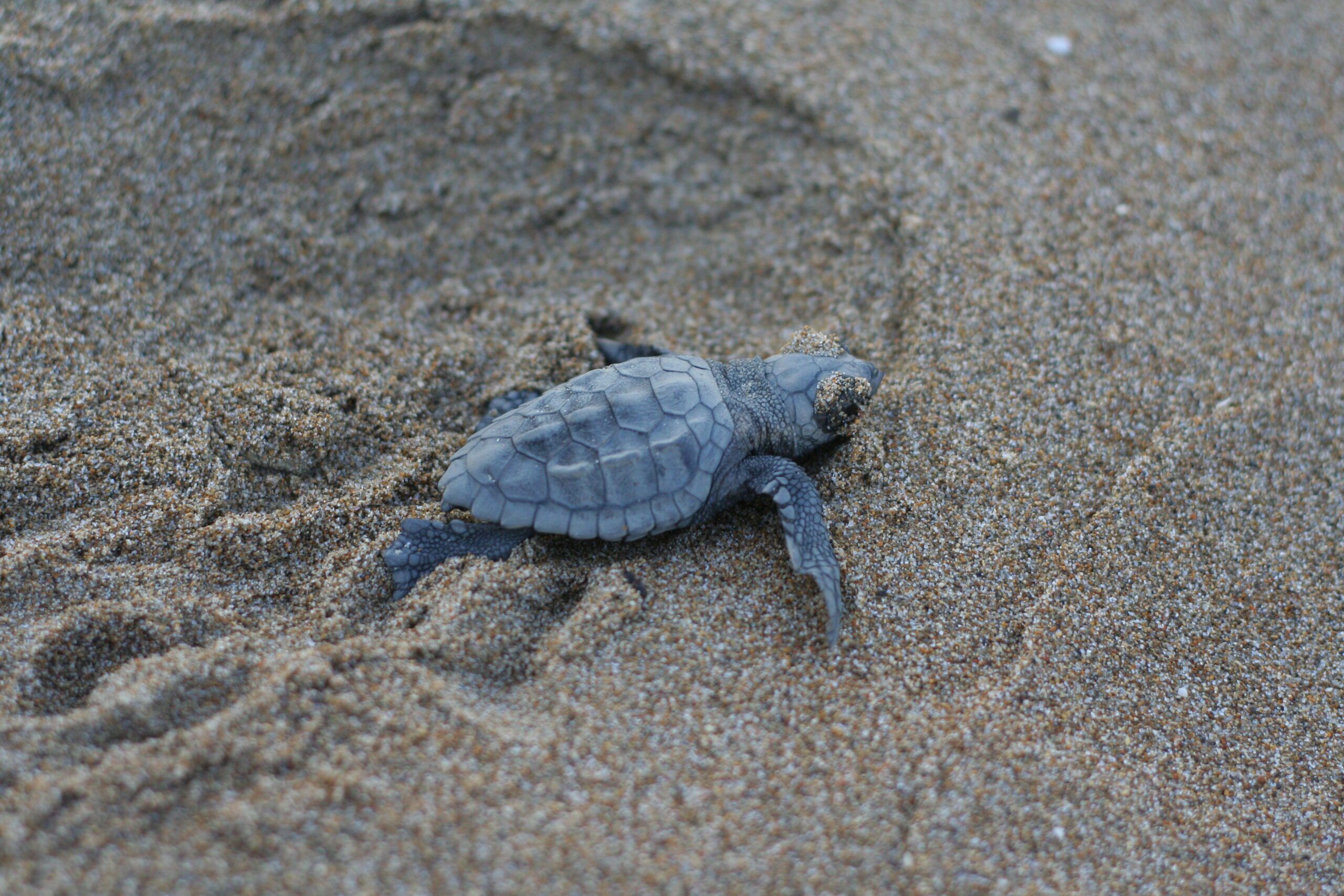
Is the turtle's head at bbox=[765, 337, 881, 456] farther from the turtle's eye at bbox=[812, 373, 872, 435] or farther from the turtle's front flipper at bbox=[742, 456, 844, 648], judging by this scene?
the turtle's front flipper at bbox=[742, 456, 844, 648]

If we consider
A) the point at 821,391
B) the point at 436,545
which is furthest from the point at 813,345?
the point at 436,545

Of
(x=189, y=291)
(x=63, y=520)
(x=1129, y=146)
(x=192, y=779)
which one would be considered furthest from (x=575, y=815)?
(x=1129, y=146)

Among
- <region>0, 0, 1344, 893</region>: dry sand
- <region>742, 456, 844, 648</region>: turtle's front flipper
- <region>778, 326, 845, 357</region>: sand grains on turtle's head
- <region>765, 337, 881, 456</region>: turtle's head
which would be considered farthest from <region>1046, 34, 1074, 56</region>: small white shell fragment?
<region>742, 456, 844, 648</region>: turtle's front flipper

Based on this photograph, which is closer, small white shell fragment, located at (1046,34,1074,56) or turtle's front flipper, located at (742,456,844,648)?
turtle's front flipper, located at (742,456,844,648)

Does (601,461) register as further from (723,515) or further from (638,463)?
(723,515)

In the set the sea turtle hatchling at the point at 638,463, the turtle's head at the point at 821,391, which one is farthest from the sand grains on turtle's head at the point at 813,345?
the sea turtle hatchling at the point at 638,463

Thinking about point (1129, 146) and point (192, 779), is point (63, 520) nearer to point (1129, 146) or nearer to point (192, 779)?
point (192, 779)
